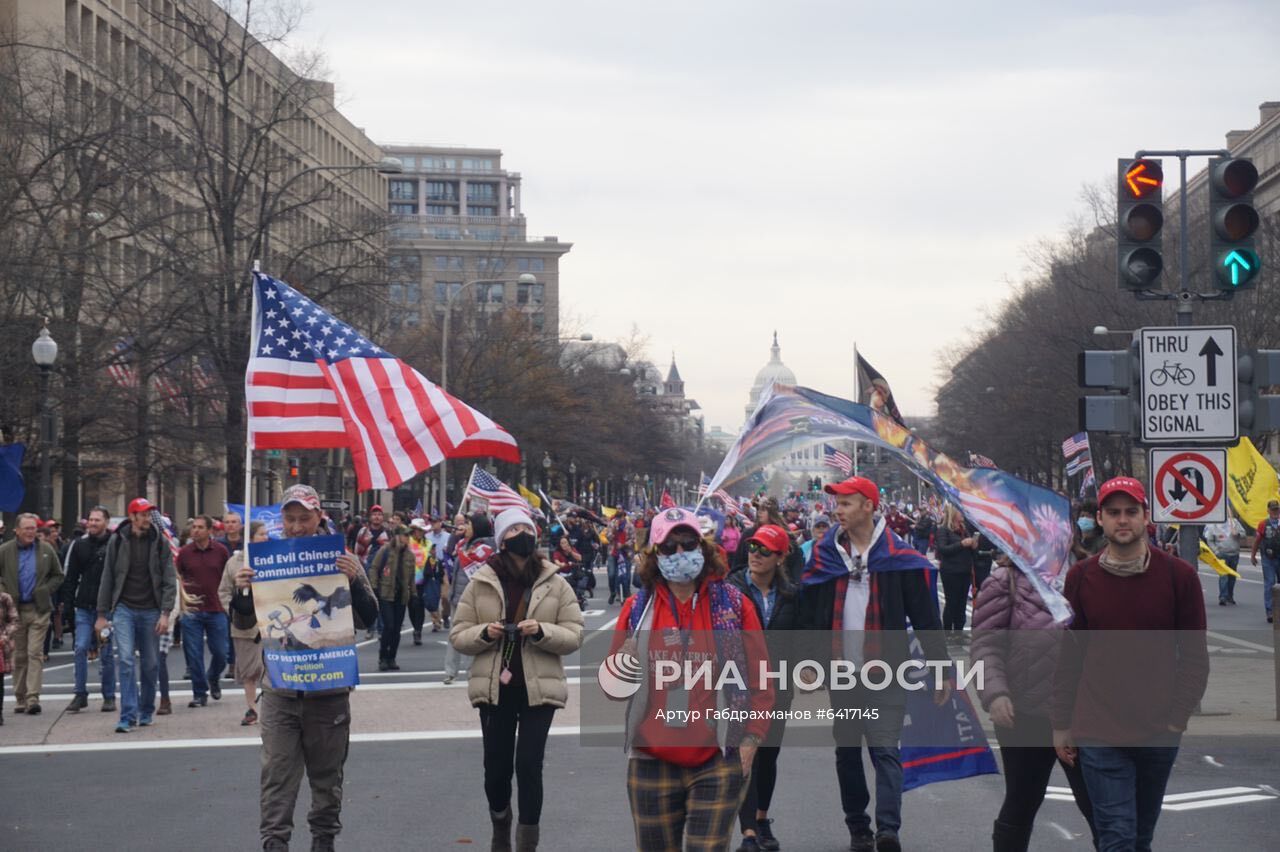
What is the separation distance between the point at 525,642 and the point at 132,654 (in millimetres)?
6568

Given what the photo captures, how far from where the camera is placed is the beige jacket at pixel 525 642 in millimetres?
7777

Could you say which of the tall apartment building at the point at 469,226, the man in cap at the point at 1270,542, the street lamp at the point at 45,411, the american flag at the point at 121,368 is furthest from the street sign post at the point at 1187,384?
the tall apartment building at the point at 469,226

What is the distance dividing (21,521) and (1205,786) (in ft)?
34.9

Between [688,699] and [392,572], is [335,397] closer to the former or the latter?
[688,699]

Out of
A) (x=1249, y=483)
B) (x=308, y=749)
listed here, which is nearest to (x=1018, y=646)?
(x=308, y=749)

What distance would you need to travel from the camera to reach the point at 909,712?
27.5ft

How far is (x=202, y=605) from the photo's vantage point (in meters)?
14.4

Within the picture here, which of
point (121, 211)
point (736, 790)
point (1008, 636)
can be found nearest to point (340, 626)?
Answer: point (736, 790)

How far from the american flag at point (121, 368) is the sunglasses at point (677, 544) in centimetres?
2473

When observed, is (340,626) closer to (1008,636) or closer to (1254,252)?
(1008,636)

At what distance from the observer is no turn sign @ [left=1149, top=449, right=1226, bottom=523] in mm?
12391

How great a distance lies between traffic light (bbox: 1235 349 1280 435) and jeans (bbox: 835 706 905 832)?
5435mm

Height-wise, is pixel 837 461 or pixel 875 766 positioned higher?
pixel 837 461

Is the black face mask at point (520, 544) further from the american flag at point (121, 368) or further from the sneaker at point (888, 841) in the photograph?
the american flag at point (121, 368)
